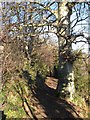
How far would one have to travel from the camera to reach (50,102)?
201 inches

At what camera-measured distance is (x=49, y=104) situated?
508 centimetres

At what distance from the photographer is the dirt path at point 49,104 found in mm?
4855

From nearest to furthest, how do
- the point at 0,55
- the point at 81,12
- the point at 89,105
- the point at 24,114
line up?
the point at 0,55 → the point at 24,114 → the point at 81,12 → the point at 89,105

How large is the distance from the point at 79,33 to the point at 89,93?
974mm

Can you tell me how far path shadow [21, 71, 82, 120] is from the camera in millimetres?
4895

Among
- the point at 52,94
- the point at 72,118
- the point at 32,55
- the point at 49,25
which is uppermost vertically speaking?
the point at 49,25

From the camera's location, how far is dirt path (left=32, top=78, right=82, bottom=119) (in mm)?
4855

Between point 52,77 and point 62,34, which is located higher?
point 62,34

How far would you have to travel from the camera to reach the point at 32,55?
Answer: 4477 millimetres

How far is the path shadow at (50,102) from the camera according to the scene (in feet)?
16.1

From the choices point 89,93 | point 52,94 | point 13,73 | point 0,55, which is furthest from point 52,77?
→ point 0,55

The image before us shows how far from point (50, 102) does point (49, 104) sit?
1.7 inches

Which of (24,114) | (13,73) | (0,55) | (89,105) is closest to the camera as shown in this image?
(0,55)

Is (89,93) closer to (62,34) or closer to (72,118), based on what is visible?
(72,118)
